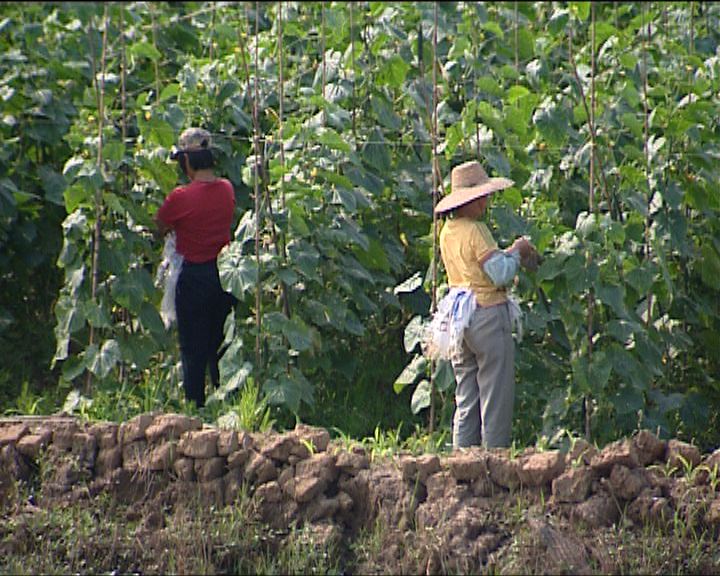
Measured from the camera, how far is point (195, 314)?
7.49 metres

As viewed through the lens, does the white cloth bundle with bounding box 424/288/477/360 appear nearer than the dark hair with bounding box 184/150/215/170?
Yes

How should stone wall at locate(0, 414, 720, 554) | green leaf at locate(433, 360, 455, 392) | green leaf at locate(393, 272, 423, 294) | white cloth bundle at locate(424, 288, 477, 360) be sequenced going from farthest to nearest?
green leaf at locate(393, 272, 423, 294), green leaf at locate(433, 360, 455, 392), white cloth bundle at locate(424, 288, 477, 360), stone wall at locate(0, 414, 720, 554)

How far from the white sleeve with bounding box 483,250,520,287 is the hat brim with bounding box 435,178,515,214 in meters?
0.25

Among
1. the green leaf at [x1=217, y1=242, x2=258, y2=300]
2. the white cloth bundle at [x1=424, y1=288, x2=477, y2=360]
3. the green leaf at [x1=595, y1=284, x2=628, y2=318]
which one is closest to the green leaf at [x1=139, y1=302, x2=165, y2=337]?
the green leaf at [x1=217, y1=242, x2=258, y2=300]

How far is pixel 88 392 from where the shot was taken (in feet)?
25.1

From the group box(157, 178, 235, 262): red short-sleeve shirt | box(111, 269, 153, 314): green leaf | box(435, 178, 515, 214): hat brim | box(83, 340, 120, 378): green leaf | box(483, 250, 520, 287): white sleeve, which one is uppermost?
box(435, 178, 515, 214): hat brim

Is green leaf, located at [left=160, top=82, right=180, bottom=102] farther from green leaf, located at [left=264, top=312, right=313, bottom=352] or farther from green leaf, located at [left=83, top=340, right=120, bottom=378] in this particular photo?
green leaf, located at [left=264, top=312, right=313, bottom=352]

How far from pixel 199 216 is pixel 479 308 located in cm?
155

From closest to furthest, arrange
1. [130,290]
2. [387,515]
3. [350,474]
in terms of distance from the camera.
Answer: [387,515], [350,474], [130,290]

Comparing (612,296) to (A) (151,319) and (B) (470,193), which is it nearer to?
(B) (470,193)

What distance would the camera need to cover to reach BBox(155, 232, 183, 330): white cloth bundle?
7.53 meters

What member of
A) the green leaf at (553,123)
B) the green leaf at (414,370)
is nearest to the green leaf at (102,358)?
the green leaf at (414,370)

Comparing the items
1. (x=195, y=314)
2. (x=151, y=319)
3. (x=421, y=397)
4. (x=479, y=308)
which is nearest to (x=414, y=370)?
(x=421, y=397)

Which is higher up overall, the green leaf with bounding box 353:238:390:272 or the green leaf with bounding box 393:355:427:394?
the green leaf with bounding box 353:238:390:272
